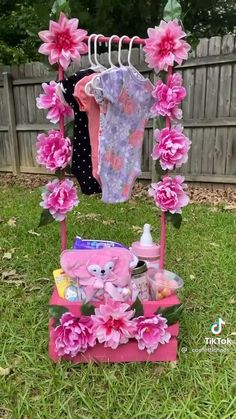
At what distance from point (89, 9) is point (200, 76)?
2431mm

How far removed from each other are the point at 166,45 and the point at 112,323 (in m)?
1.25

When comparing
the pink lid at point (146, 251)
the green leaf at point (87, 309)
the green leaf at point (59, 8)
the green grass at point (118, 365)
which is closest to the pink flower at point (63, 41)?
the green leaf at point (59, 8)

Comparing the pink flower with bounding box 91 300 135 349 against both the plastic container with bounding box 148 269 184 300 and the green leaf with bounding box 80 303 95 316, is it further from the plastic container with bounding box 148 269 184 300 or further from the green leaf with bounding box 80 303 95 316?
the plastic container with bounding box 148 269 184 300

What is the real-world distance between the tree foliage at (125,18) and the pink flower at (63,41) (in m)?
3.59

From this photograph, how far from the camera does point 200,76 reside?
15.9 feet

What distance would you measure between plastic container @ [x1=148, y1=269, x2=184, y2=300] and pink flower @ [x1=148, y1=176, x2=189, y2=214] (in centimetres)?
34

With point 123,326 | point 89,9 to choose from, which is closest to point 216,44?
point 89,9

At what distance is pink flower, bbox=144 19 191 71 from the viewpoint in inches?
66.7

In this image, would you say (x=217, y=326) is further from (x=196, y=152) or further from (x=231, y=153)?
(x=196, y=152)

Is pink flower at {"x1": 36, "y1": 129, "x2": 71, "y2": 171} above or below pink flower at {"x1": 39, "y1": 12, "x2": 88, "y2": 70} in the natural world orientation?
below

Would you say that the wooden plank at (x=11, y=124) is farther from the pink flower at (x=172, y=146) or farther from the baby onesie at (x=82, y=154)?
the pink flower at (x=172, y=146)

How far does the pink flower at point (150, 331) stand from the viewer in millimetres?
1756

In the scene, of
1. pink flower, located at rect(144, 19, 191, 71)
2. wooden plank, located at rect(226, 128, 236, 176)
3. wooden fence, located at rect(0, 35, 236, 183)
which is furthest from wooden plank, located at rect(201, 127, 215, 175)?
pink flower, located at rect(144, 19, 191, 71)

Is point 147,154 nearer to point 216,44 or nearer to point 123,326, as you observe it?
point 216,44
